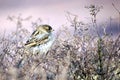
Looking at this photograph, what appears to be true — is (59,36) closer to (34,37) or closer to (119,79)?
(34,37)

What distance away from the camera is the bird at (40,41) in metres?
7.44

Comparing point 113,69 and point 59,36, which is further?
point 59,36

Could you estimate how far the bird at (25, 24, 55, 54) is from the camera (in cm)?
744

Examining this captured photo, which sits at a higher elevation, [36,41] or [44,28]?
[44,28]

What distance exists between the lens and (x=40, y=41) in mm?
7570

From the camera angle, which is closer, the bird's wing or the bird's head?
the bird's wing

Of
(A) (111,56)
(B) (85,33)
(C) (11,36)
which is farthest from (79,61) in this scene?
(C) (11,36)

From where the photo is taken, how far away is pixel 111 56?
6.58 m

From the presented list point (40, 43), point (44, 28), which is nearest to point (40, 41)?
point (40, 43)

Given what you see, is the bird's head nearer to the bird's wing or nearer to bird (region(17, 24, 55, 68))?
bird (region(17, 24, 55, 68))

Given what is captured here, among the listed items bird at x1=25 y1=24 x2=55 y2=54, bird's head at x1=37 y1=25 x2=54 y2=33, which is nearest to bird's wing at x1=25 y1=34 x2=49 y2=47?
bird at x1=25 y1=24 x2=55 y2=54

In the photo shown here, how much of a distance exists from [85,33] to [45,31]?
→ 62cm

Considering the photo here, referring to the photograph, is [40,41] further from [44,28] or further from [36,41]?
[44,28]

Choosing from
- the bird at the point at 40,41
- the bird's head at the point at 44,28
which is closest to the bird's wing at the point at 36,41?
the bird at the point at 40,41
